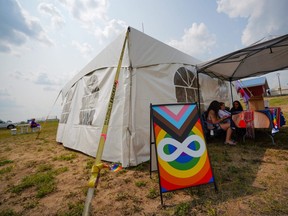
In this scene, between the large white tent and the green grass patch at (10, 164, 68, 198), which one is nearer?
the green grass patch at (10, 164, 68, 198)

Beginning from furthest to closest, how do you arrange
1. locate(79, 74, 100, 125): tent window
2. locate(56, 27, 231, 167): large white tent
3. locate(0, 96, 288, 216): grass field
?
1. locate(79, 74, 100, 125): tent window
2. locate(56, 27, 231, 167): large white tent
3. locate(0, 96, 288, 216): grass field

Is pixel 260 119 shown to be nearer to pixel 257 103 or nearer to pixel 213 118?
pixel 213 118

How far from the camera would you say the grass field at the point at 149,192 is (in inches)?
68.4

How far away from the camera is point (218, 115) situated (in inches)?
183

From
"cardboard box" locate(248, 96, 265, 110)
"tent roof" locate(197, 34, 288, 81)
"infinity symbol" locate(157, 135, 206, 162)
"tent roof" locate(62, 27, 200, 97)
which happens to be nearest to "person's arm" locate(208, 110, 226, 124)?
"tent roof" locate(197, 34, 288, 81)

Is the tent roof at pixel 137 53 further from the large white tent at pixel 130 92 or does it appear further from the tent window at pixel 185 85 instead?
the tent window at pixel 185 85

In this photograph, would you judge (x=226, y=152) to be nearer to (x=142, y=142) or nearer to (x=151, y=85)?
(x=142, y=142)

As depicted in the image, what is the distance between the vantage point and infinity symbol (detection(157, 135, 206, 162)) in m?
1.97

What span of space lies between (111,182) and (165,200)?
3.46 feet

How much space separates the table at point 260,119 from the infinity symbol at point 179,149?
2.79 metres

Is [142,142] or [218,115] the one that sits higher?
[218,115]

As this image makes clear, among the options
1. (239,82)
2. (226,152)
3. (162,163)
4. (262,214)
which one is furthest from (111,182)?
(239,82)

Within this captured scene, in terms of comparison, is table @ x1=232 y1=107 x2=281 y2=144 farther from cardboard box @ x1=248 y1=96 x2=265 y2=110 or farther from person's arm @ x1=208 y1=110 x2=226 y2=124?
cardboard box @ x1=248 y1=96 x2=265 y2=110

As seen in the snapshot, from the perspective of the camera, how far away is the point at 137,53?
347 cm
